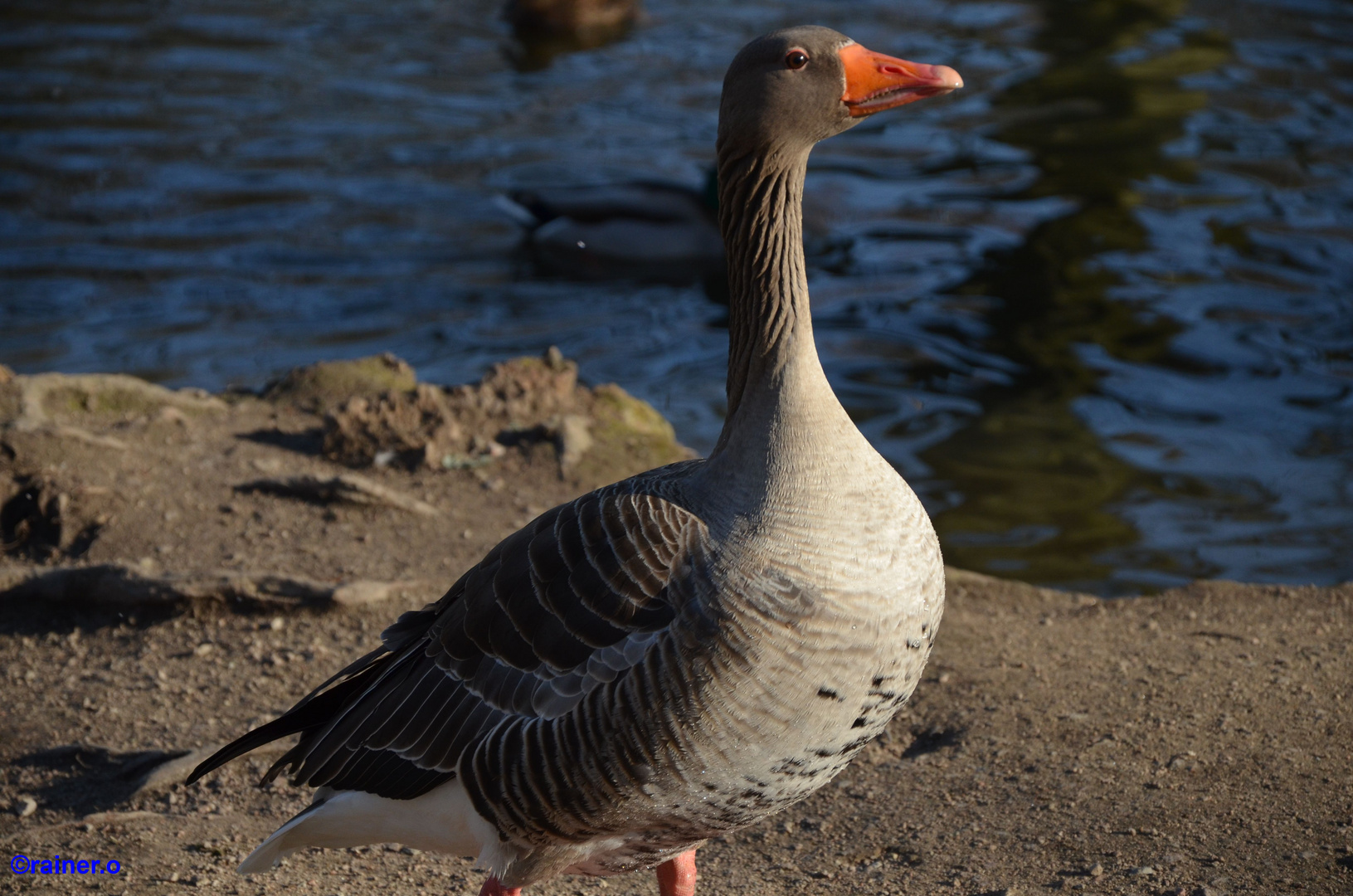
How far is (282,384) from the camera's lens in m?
9.08

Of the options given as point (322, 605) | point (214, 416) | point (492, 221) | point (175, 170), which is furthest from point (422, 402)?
point (175, 170)

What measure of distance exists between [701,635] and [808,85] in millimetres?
1686

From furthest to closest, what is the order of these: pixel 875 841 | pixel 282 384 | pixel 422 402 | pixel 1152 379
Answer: pixel 1152 379
pixel 282 384
pixel 422 402
pixel 875 841

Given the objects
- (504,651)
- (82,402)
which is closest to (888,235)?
(82,402)

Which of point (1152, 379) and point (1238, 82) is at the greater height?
point (1238, 82)

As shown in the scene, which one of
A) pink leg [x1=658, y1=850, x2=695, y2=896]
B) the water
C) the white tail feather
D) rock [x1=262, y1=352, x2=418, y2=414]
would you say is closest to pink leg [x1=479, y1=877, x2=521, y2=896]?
the white tail feather

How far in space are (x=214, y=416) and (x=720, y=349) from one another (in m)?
5.02

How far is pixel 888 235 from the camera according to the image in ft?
47.3

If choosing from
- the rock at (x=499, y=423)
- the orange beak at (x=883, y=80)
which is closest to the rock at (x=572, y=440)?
the rock at (x=499, y=423)

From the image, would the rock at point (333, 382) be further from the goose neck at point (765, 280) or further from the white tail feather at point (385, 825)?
the goose neck at point (765, 280)

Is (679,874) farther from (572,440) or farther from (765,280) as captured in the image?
(572,440)

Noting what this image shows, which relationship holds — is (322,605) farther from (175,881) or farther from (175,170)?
(175,170)

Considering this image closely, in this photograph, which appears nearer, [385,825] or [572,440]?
[385,825]

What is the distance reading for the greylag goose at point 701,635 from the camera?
3.68 m
